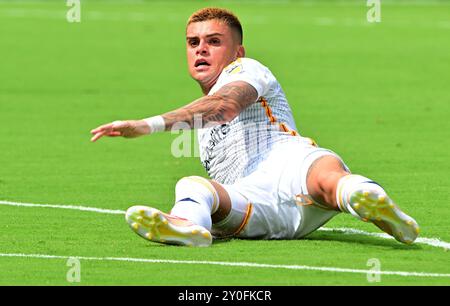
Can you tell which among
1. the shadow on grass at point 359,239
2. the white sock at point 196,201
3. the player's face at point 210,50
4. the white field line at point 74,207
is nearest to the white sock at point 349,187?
the shadow on grass at point 359,239

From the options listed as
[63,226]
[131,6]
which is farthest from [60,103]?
[131,6]

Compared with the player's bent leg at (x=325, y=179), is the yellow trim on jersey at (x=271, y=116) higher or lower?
higher

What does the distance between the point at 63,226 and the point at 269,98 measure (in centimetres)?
168

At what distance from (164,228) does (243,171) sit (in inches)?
41.0

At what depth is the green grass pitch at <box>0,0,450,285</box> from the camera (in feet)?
28.1

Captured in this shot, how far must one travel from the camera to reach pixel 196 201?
886 centimetres

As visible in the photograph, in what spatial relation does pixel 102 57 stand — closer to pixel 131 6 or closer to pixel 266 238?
pixel 131 6

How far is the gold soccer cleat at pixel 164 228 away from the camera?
8.49 meters

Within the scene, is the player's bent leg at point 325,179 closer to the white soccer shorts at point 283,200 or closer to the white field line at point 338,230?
the white soccer shorts at point 283,200

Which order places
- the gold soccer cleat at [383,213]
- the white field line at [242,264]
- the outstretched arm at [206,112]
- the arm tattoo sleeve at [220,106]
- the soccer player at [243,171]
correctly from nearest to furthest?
1. the white field line at [242,264]
2. the outstretched arm at [206,112]
3. the gold soccer cleat at [383,213]
4. the soccer player at [243,171]
5. the arm tattoo sleeve at [220,106]

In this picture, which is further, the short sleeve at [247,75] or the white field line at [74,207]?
the white field line at [74,207]

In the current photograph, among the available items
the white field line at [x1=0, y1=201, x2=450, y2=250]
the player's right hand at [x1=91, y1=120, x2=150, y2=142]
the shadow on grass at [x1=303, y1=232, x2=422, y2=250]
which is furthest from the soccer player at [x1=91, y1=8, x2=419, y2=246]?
the white field line at [x1=0, y1=201, x2=450, y2=250]

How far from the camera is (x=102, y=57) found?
79.7ft

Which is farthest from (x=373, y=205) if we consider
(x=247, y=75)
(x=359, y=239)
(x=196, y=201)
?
(x=247, y=75)
